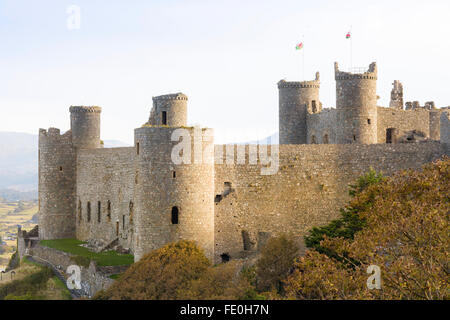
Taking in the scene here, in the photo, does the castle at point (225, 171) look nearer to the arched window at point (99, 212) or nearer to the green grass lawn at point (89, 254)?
the arched window at point (99, 212)

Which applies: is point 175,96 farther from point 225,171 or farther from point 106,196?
point 106,196

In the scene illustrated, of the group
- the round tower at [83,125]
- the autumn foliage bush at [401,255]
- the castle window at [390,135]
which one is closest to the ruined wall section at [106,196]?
the round tower at [83,125]

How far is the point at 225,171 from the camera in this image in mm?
35156

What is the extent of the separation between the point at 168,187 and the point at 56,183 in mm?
16274

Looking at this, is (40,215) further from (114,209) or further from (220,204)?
(220,204)

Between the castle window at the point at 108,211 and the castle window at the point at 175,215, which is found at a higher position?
the castle window at the point at 175,215

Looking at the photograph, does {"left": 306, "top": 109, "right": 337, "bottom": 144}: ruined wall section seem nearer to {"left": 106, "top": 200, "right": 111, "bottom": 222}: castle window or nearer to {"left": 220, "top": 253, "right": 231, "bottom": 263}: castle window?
{"left": 220, "top": 253, "right": 231, "bottom": 263}: castle window

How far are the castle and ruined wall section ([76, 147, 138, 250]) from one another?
7 cm

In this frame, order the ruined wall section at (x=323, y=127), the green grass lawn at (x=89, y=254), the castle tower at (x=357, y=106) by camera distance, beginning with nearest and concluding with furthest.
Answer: the green grass lawn at (x=89, y=254), the castle tower at (x=357, y=106), the ruined wall section at (x=323, y=127)

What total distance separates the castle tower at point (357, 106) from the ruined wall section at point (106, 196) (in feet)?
43.0

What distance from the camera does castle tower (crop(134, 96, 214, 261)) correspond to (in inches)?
1235

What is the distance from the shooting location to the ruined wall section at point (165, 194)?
3138 cm

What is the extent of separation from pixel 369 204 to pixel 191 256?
8.29 meters
